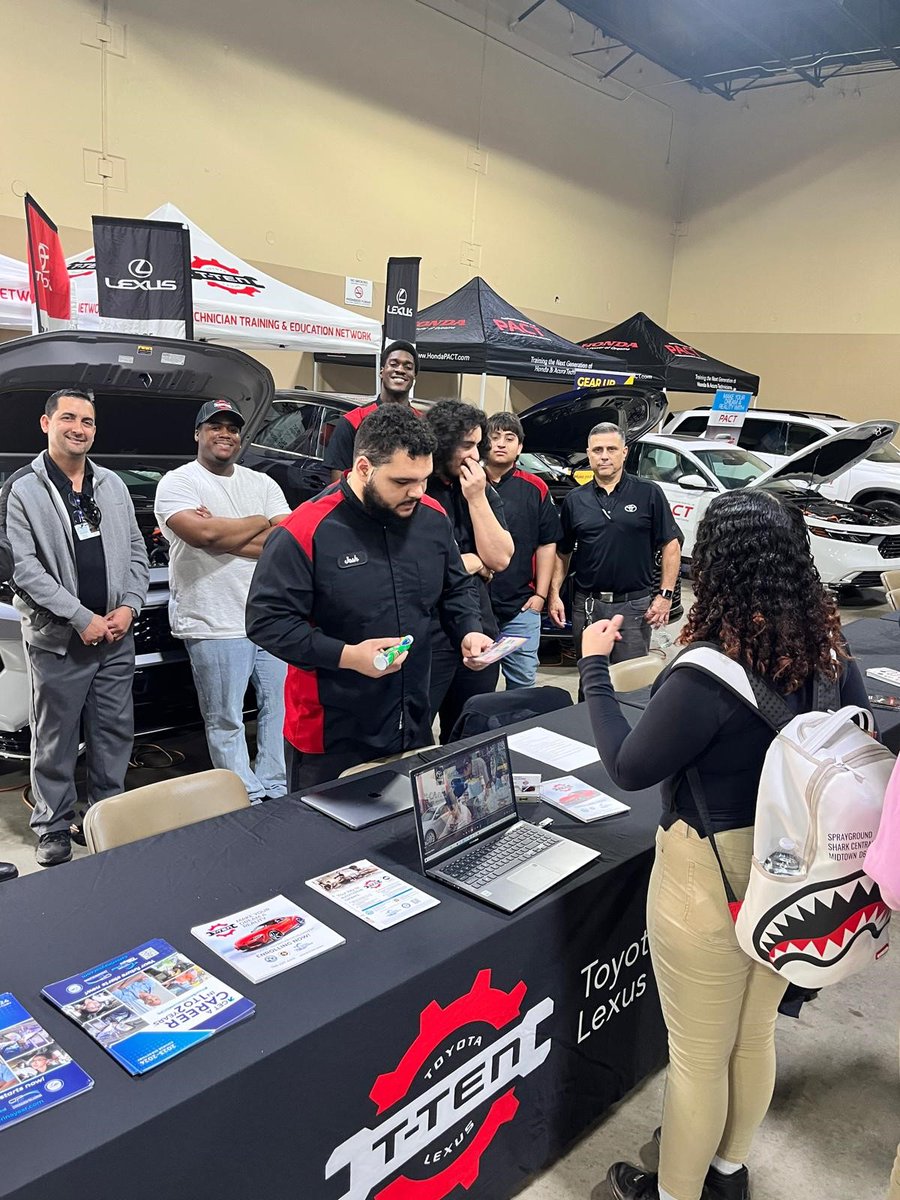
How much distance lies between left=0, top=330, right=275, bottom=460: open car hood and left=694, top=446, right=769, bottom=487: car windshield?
6.30 m

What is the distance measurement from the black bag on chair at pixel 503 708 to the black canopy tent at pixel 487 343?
596 centimetres

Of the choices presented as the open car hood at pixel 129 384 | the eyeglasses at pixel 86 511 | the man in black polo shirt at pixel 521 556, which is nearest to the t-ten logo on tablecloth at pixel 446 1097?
the man in black polo shirt at pixel 521 556

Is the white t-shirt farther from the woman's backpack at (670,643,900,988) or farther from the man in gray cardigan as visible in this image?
the woman's backpack at (670,643,900,988)

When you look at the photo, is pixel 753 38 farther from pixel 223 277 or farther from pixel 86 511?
pixel 86 511

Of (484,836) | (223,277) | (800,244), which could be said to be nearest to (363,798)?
(484,836)

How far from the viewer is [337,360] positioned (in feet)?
31.9

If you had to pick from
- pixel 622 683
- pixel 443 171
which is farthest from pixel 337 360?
pixel 622 683

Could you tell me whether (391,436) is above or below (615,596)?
above

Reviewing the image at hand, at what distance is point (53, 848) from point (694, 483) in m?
7.31

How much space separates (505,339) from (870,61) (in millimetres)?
7238

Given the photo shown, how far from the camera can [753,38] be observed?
10812mm

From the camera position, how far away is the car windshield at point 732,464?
9.21 m

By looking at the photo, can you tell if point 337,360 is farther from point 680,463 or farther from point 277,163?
point 680,463

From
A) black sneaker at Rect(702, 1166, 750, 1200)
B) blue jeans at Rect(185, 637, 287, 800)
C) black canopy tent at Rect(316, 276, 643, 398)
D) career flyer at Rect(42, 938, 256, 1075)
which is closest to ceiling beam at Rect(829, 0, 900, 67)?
black canopy tent at Rect(316, 276, 643, 398)
